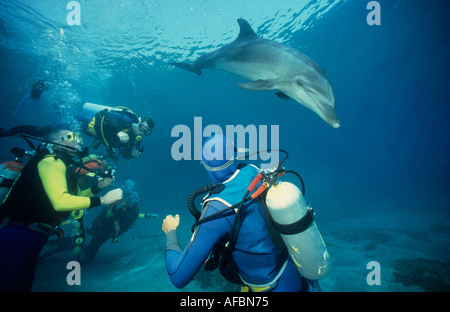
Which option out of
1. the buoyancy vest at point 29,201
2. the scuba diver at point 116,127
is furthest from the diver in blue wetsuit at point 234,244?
the scuba diver at point 116,127

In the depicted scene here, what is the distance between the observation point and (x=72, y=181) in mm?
3572

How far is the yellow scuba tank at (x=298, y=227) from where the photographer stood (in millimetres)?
2057

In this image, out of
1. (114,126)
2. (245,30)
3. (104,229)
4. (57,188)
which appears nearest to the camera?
(57,188)

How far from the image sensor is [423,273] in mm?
6617

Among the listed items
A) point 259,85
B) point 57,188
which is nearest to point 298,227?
point 259,85

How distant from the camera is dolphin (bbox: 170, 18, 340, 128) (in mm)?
3445

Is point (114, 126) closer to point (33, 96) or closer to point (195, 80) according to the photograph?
point (33, 96)

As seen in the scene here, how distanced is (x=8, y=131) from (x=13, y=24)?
1583 centimetres

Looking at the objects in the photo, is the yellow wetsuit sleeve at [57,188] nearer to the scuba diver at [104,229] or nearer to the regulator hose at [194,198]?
the regulator hose at [194,198]

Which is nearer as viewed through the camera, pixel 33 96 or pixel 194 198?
pixel 194 198

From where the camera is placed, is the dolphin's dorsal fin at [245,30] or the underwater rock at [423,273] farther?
the dolphin's dorsal fin at [245,30]

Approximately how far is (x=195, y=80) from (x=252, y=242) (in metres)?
29.9

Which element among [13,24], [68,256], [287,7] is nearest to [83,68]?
[13,24]

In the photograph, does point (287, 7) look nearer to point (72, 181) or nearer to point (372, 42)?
point (372, 42)
